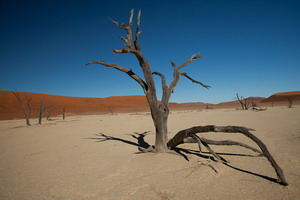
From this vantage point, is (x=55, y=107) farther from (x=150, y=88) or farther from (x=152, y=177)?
(x=152, y=177)

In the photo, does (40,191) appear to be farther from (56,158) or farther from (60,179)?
(56,158)

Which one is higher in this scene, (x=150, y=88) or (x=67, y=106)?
(x=67, y=106)

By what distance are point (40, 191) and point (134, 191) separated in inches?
61.8

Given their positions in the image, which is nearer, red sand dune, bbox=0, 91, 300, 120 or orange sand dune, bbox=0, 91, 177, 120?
orange sand dune, bbox=0, 91, 177, 120

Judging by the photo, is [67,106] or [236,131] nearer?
[236,131]

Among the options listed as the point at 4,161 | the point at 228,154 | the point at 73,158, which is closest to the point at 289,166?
the point at 228,154

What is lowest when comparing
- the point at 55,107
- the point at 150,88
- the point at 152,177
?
the point at 152,177

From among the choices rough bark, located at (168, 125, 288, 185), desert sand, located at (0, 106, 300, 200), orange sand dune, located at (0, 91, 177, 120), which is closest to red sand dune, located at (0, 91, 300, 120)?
orange sand dune, located at (0, 91, 177, 120)

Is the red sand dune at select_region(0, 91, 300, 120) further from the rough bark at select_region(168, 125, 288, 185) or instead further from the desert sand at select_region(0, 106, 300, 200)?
the rough bark at select_region(168, 125, 288, 185)

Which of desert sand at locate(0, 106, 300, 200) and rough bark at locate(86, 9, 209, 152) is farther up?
rough bark at locate(86, 9, 209, 152)

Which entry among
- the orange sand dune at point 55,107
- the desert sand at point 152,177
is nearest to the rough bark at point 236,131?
the desert sand at point 152,177

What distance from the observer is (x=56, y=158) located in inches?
169

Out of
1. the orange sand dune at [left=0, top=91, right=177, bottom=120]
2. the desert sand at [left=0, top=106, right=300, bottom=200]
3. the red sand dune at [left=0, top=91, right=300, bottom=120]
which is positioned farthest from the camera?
the red sand dune at [left=0, top=91, right=300, bottom=120]

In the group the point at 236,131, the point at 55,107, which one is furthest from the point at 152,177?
the point at 55,107
